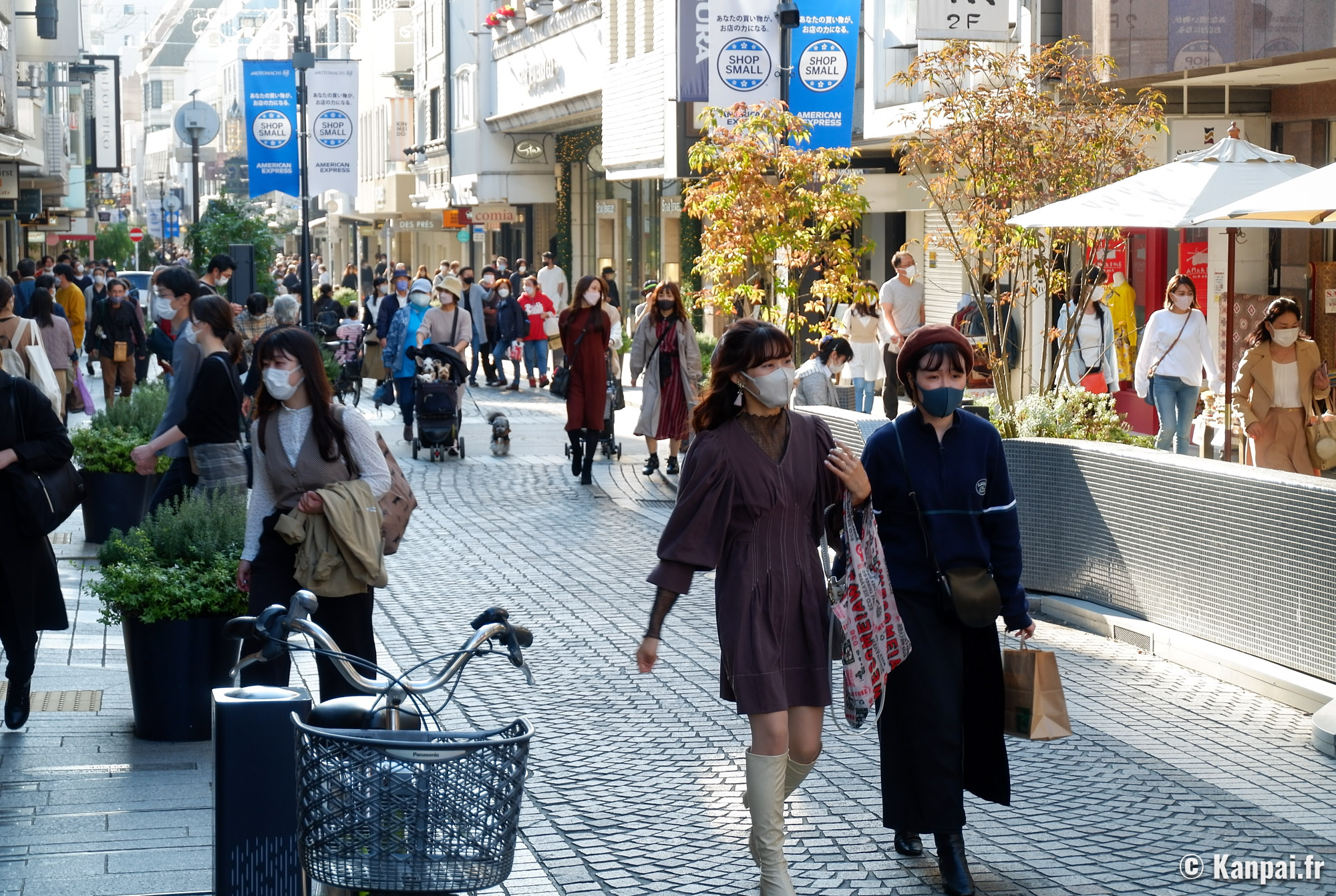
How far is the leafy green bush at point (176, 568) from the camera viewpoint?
7039 millimetres

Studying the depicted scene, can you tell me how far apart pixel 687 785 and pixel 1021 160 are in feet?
26.6

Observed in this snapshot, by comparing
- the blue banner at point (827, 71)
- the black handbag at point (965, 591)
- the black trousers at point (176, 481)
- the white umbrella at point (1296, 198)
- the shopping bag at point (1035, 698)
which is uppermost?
the blue banner at point (827, 71)

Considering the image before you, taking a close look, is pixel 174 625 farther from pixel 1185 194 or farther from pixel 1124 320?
pixel 1124 320

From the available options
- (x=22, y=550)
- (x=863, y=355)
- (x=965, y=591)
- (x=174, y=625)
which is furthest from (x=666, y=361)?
(x=965, y=591)

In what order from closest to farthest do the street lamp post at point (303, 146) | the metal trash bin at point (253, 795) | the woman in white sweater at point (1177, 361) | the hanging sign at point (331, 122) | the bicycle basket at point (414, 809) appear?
the bicycle basket at point (414, 809), the metal trash bin at point (253, 795), the woman in white sweater at point (1177, 361), the street lamp post at point (303, 146), the hanging sign at point (331, 122)

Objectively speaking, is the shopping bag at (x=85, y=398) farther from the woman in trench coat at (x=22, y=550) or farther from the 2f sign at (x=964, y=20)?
the 2f sign at (x=964, y=20)

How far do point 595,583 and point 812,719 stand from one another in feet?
20.2

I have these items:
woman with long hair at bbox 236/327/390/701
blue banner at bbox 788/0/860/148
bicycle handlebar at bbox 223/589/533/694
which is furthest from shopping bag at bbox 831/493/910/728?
blue banner at bbox 788/0/860/148

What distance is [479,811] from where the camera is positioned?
11.0 ft

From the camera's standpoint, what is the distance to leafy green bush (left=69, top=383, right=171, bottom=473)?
12.0m

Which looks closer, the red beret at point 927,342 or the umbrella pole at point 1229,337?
the red beret at point 927,342

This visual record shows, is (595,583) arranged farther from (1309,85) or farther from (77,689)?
(1309,85)

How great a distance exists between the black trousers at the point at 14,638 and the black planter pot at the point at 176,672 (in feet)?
1.26

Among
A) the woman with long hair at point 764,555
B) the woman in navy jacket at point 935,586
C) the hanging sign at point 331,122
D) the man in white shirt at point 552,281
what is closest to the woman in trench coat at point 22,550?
the woman with long hair at point 764,555
